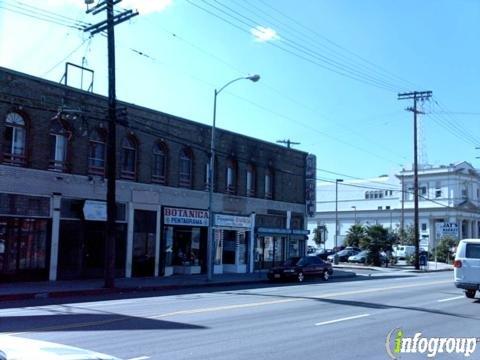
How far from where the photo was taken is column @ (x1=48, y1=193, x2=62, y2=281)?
965 inches

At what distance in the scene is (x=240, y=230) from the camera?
118ft

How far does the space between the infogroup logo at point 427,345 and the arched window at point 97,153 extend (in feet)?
61.1

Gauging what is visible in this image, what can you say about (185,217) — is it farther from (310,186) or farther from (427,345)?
(427,345)

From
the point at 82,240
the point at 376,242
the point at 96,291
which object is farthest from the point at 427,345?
the point at 376,242

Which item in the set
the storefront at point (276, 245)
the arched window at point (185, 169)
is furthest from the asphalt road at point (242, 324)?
the storefront at point (276, 245)

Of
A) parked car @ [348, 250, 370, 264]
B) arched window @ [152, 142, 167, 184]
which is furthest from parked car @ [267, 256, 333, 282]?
parked car @ [348, 250, 370, 264]

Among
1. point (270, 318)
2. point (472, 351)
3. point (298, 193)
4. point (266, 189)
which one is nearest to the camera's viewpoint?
point (472, 351)

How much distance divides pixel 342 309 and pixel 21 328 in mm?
8179

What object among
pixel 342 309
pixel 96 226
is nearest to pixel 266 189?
pixel 96 226

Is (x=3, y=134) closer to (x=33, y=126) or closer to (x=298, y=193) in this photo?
(x=33, y=126)

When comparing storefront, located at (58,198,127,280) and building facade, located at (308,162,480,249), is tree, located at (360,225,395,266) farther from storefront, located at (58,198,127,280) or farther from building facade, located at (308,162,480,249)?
building facade, located at (308,162,480,249)

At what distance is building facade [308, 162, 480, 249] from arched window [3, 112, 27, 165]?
63238 mm

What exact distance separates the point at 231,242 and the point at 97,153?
36.9 feet

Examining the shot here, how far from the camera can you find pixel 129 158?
28.8 meters
